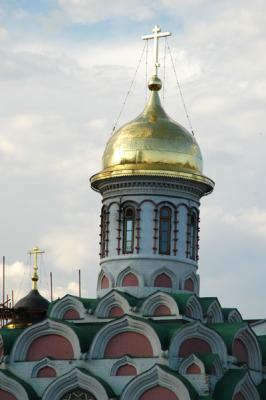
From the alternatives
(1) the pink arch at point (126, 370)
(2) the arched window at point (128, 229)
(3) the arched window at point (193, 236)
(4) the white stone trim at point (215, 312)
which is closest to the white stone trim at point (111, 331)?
(1) the pink arch at point (126, 370)

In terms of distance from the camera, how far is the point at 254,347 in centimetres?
2639

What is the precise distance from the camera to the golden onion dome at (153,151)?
87.7ft

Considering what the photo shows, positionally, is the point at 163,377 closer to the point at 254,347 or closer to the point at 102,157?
the point at 254,347

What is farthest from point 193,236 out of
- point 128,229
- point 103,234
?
point 103,234

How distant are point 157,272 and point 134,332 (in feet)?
7.39

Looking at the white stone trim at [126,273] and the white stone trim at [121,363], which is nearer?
the white stone trim at [121,363]

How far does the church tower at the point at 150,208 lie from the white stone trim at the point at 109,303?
25.6 inches

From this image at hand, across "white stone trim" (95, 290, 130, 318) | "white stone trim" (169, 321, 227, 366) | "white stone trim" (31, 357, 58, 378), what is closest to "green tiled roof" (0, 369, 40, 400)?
"white stone trim" (31, 357, 58, 378)

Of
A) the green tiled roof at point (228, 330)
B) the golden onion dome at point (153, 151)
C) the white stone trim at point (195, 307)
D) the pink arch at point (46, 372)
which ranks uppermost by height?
the golden onion dome at point (153, 151)

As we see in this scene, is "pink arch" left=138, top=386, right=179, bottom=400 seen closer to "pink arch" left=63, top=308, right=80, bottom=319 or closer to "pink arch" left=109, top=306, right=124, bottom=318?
"pink arch" left=109, top=306, right=124, bottom=318

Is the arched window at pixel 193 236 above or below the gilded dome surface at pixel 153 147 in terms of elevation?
below

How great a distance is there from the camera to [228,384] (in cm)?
2428

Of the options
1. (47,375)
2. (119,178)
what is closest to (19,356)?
(47,375)

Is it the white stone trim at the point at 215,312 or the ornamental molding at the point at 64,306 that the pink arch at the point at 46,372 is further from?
the white stone trim at the point at 215,312
